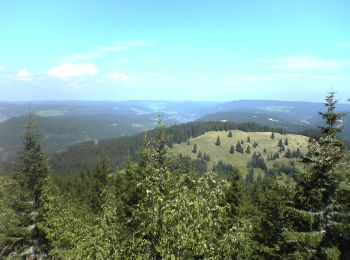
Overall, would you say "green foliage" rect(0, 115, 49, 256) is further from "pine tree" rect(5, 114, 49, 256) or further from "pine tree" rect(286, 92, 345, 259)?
"pine tree" rect(286, 92, 345, 259)

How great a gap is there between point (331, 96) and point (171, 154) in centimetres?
1001

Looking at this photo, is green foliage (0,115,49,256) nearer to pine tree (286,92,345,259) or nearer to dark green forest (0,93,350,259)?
dark green forest (0,93,350,259)

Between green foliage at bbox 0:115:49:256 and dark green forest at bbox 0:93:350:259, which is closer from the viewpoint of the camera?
dark green forest at bbox 0:93:350:259

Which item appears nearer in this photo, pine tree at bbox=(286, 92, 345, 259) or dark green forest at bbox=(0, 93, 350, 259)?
dark green forest at bbox=(0, 93, 350, 259)

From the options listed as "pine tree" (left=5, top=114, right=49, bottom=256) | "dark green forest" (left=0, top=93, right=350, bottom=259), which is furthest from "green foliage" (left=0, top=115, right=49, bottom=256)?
"dark green forest" (left=0, top=93, right=350, bottom=259)

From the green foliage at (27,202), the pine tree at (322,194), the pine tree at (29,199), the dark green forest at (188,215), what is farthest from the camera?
the pine tree at (29,199)

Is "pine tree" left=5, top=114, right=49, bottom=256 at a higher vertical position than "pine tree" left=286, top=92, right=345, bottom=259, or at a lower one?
lower

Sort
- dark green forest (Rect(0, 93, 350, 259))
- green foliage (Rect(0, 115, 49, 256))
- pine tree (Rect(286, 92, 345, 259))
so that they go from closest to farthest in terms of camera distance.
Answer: dark green forest (Rect(0, 93, 350, 259))
pine tree (Rect(286, 92, 345, 259))
green foliage (Rect(0, 115, 49, 256))

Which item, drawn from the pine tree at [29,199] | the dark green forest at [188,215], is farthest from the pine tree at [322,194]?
the pine tree at [29,199]

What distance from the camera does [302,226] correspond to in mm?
22281

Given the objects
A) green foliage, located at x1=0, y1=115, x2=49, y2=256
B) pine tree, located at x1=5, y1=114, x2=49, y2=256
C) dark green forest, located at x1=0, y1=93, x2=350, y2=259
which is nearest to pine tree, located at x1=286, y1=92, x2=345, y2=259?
dark green forest, located at x1=0, y1=93, x2=350, y2=259

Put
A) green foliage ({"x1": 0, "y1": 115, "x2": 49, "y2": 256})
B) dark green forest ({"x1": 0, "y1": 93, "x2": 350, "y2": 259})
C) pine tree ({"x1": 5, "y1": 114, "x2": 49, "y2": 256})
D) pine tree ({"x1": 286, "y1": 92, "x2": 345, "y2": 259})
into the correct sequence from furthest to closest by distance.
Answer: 1. pine tree ({"x1": 5, "y1": 114, "x2": 49, "y2": 256})
2. green foliage ({"x1": 0, "y1": 115, "x2": 49, "y2": 256})
3. pine tree ({"x1": 286, "y1": 92, "x2": 345, "y2": 259})
4. dark green forest ({"x1": 0, "y1": 93, "x2": 350, "y2": 259})

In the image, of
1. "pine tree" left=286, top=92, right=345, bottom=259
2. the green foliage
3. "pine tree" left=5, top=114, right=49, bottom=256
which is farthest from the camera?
"pine tree" left=5, top=114, right=49, bottom=256

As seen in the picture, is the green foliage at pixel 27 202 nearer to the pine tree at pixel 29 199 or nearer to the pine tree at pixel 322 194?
the pine tree at pixel 29 199
